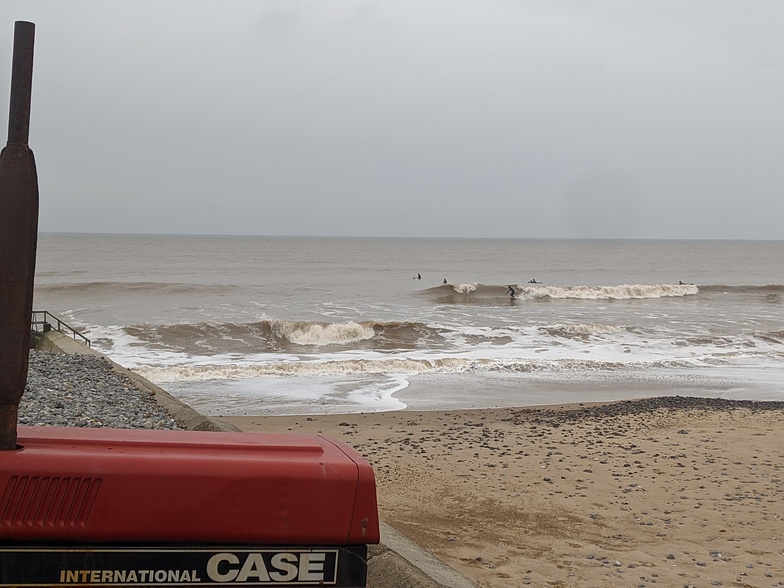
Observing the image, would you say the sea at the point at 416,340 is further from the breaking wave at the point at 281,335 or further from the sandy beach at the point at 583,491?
the sandy beach at the point at 583,491

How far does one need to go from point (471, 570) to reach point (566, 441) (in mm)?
5899

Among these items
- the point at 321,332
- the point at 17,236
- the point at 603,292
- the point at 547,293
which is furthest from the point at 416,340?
the point at 603,292

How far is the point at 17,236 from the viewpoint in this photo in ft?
7.49

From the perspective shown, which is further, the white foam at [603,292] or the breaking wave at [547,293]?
the white foam at [603,292]

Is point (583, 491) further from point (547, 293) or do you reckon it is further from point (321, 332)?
point (547, 293)

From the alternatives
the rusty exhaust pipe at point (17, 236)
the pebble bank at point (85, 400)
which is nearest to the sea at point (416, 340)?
the pebble bank at point (85, 400)

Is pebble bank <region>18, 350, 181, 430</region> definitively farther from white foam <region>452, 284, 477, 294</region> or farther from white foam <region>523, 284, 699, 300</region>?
white foam <region>452, 284, 477, 294</region>

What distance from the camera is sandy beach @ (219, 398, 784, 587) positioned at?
7.55 metres

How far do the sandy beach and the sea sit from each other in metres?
3.25

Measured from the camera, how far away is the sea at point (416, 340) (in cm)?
1903

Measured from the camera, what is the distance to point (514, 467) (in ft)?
36.0

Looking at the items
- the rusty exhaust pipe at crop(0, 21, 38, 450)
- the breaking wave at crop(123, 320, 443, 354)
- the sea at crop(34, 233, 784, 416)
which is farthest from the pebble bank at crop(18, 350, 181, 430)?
the breaking wave at crop(123, 320, 443, 354)

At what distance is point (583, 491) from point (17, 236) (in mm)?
8742

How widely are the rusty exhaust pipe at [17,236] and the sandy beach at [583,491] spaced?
5542 mm
